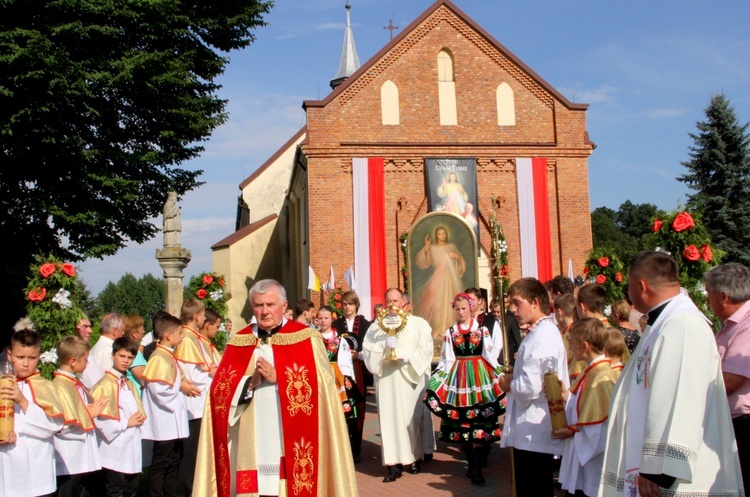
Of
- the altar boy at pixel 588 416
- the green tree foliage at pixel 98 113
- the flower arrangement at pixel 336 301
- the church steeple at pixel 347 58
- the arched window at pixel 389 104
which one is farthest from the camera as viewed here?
the church steeple at pixel 347 58

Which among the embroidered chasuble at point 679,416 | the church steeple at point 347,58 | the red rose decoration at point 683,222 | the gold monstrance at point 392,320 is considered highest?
the church steeple at point 347,58

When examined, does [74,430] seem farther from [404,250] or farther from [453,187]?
[453,187]

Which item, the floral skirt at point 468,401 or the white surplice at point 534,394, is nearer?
the white surplice at point 534,394

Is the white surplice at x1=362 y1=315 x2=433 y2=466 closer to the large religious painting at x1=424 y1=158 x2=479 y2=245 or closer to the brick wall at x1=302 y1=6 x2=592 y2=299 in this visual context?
the brick wall at x1=302 y1=6 x2=592 y2=299

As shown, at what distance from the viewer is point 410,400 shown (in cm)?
915

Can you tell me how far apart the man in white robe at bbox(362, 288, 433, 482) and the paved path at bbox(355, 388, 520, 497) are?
0.28 m

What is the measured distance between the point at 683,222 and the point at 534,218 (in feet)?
50.3

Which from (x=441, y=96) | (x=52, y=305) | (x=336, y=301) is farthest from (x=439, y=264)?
(x=52, y=305)

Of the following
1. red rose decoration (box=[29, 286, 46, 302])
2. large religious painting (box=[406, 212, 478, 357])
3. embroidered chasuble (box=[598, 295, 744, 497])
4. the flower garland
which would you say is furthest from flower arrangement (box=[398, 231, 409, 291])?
embroidered chasuble (box=[598, 295, 744, 497])

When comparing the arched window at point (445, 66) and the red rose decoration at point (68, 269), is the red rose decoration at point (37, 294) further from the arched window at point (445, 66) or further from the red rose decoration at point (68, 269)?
the arched window at point (445, 66)

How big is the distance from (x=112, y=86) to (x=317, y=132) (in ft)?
25.7

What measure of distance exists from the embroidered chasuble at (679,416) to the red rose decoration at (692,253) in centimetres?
597

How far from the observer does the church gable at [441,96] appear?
2462 centimetres

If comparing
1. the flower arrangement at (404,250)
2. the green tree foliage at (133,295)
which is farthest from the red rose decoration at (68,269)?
the green tree foliage at (133,295)
